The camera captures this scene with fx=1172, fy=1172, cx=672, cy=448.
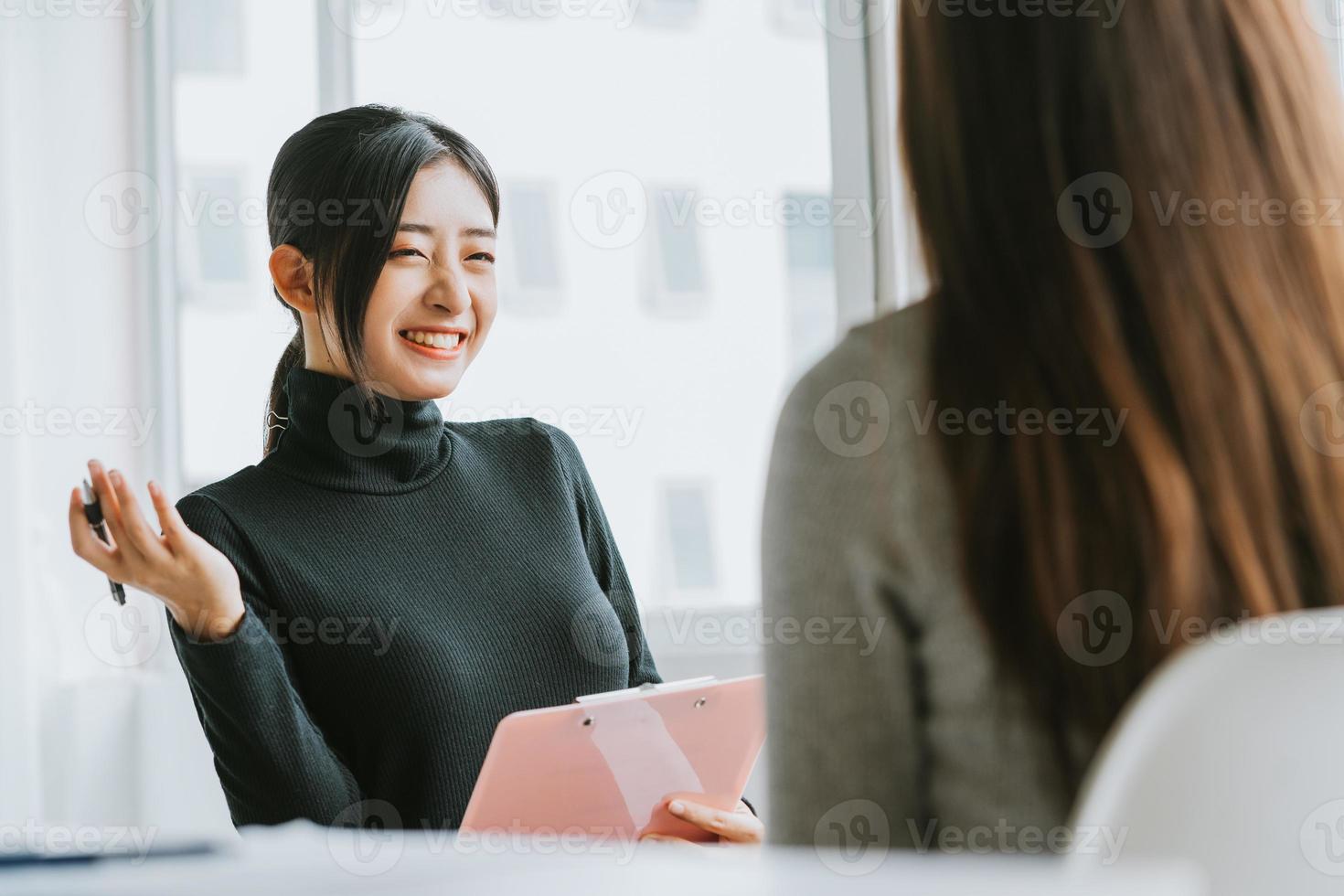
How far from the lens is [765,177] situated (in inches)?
104

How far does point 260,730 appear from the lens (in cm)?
123

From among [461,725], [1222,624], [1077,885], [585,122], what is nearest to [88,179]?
[585,122]

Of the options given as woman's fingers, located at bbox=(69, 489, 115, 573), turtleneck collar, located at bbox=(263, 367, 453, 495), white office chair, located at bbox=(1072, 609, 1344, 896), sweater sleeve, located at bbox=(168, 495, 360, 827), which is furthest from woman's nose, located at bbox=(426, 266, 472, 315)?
white office chair, located at bbox=(1072, 609, 1344, 896)

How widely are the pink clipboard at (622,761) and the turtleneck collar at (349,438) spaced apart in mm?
477

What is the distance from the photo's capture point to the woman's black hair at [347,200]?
56.2 inches

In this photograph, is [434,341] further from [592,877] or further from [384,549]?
[592,877]

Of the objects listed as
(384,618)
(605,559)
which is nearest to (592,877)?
(384,618)

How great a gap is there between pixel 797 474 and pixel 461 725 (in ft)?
2.78

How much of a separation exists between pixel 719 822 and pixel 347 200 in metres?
0.84

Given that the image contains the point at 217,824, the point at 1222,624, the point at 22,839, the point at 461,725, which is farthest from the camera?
the point at 217,824

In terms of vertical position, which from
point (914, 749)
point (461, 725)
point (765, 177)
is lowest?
point (461, 725)

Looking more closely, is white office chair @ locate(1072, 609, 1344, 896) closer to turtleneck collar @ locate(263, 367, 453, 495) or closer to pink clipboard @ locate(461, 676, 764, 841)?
A: pink clipboard @ locate(461, 676, 764, 841)

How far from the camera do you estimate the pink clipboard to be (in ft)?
3.52

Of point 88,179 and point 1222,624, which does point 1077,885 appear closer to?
point 1222,624
